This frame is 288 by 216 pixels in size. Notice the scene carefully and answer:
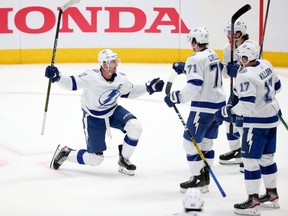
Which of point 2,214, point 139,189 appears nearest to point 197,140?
point 139,189

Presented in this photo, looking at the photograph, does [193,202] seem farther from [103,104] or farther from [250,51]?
[103,104]

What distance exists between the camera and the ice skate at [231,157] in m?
6.58

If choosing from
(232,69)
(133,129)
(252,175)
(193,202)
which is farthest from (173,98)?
(193,202)

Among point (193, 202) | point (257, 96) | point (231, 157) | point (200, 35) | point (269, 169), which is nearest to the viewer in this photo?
point (193, 202)

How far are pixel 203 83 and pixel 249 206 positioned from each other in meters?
1.06

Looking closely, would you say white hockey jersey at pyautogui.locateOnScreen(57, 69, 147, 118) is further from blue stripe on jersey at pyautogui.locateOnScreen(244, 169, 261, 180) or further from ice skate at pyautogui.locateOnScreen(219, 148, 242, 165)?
blue stripe on jersey at pyautogui.locateOnScreen(244, 169, 261, 180)

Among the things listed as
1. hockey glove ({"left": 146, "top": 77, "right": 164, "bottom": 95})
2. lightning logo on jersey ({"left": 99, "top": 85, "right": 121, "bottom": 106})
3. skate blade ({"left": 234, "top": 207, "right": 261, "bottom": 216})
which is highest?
hockey glove ({"left": 146, "top": 77, "right": 164, "bottom": 95})

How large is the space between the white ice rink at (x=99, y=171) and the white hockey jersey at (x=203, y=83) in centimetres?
66

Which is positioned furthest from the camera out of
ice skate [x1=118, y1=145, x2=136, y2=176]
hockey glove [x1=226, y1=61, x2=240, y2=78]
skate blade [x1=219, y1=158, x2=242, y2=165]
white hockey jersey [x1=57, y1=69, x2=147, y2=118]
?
skate blade [x1=219, y1=158, x2=242, y2=165]

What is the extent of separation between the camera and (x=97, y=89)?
6102 millimetres

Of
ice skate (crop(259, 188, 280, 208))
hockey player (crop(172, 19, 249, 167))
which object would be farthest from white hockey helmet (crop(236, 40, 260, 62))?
hockey player (crop(172, 19, 249, 167))

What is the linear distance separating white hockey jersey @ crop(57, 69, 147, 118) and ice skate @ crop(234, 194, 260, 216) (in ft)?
5.04

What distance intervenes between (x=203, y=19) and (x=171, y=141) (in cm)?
526

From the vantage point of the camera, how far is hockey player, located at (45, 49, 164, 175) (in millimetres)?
6094
